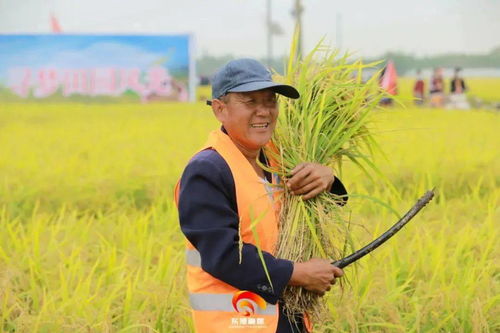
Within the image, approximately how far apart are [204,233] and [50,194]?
134 inches

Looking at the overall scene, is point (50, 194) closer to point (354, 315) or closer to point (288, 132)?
point (354, 315)

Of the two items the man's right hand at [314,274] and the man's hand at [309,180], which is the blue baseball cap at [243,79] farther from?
the man's right hand at [314,274]

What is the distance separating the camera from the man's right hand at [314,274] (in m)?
1.66

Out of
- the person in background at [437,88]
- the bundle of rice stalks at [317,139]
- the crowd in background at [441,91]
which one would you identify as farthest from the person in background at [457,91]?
the bundle of rice stalks at [317,139]

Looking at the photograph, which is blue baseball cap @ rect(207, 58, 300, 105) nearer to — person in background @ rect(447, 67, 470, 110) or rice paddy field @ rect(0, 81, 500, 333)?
rice paddy field @ rect(0, 81, 500, 333)

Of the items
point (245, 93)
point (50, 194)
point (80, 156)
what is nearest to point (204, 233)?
point (245, 93)

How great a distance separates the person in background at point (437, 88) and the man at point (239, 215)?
17937 mm

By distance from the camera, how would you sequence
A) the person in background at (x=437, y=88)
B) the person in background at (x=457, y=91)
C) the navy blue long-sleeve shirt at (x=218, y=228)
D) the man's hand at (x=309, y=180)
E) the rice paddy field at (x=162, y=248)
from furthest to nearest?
the person in background at (x=437, y=88) < the person in background at (x=457, y=91) < the rice paddy field at (x=162, y=248) < the man's hand at (x=309, y=180) < the navy blue long-sleeve shirt at (x=218, y=228)

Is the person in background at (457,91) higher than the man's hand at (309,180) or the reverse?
the reverse

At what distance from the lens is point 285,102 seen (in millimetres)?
1911

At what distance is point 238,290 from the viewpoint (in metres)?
1.67

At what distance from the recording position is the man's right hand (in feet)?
5.45

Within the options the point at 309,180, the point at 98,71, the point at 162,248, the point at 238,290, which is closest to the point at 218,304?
the point at 238,290

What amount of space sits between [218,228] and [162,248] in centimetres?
176
